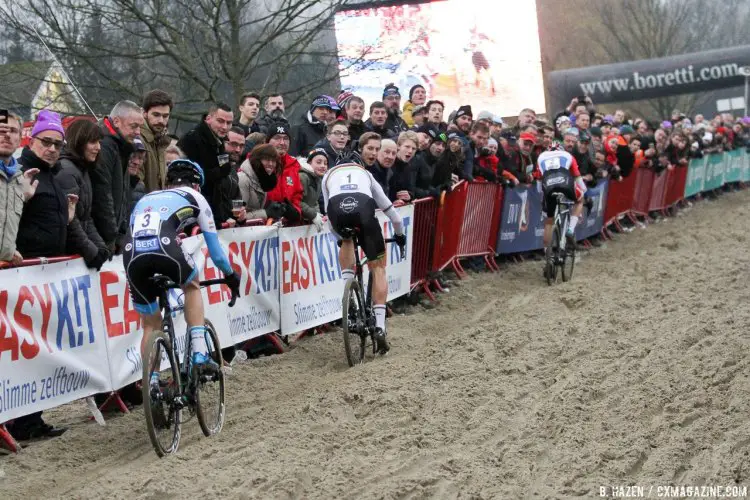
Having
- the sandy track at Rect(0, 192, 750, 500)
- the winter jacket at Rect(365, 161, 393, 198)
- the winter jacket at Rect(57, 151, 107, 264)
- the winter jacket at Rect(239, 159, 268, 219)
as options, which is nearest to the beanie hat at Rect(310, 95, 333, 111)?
the winter jacket at Rect(365, 161, 393, 198)

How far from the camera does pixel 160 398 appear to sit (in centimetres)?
694

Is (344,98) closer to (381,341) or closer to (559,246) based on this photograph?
(559,246)

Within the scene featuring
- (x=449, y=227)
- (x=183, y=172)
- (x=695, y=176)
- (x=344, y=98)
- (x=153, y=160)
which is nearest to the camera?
(x=183, y=172)

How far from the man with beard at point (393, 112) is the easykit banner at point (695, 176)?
51.4 ft

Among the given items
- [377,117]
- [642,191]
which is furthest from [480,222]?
[642,191]

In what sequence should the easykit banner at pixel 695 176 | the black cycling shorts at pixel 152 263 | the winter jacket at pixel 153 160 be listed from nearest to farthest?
1. the black cycling shorts at pixel 152 263
2. the winter jacket at pixel 153 160
3. the easykit banner at pixel 695 176

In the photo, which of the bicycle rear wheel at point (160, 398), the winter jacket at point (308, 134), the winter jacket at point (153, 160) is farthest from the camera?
the winter jacket at point (308, 134)

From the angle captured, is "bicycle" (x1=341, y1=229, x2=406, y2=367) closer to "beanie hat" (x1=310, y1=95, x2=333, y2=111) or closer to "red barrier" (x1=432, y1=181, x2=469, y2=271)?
"beanie hat" (x1=310, y1=95, x2=333, y2=111)

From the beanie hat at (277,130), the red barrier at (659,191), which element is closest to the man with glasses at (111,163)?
the beanie hat at (277,130)

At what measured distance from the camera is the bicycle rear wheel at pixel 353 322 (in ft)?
31.9

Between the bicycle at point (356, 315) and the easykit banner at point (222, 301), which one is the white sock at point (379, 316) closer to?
the bicycle at point (356, 315)

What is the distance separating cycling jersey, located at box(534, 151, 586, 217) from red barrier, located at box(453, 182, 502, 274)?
1.02 metres

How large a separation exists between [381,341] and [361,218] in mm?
A: 1149

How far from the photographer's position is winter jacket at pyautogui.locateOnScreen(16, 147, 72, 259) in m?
7.87
